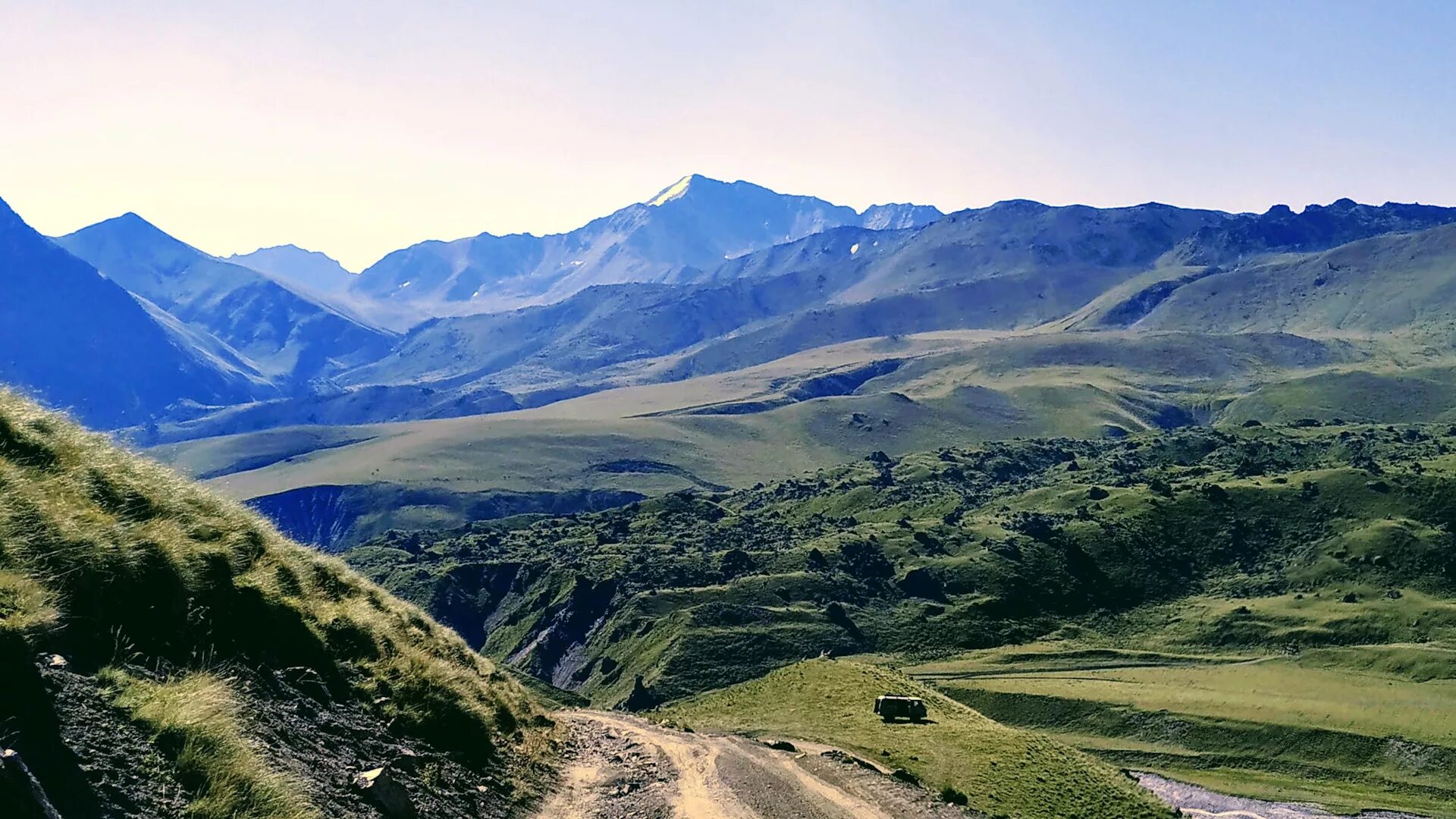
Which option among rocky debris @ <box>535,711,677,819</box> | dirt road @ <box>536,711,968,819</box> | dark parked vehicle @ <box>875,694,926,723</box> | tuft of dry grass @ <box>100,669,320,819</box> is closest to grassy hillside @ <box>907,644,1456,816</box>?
dark parked vehicle @ <box>875,694,926,723</box>

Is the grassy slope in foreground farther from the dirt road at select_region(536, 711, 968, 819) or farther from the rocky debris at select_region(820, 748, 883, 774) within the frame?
the dirt road at select_region(536, 711, 968, 819)

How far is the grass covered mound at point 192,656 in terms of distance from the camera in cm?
1565

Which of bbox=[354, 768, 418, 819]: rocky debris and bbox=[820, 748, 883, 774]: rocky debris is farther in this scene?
bbox=[820, 748, 883, 774]: rocky debris

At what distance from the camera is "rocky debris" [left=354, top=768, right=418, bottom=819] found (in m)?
20.9

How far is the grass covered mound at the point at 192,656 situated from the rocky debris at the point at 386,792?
0.72m

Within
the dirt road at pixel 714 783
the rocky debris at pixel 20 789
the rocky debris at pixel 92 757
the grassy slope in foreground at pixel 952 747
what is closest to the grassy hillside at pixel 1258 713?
the grassy slope in foreground at pixel 952 747

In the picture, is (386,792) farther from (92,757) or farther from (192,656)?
(92,757)

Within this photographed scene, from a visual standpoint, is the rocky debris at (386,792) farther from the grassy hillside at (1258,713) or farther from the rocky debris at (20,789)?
the grassy hillside at (1258,713)

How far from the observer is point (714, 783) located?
34688 millimetres

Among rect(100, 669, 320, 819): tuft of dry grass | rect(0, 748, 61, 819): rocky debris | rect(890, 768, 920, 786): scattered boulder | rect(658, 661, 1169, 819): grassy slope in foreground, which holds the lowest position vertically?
rect(658, 661, 1169, 819): grassy slope in foreground

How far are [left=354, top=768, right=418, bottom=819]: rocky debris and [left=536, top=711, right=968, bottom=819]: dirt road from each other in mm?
6900

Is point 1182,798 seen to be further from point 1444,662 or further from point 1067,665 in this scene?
point 1444,662

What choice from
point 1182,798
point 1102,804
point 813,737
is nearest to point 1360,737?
point 1182,798

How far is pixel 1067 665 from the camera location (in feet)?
A: 551
